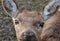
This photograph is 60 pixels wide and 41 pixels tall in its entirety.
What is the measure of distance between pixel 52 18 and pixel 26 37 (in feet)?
6.47

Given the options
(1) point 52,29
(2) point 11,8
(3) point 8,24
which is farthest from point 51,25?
(3) point 8,24

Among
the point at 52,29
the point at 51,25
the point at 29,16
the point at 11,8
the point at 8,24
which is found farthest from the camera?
the point at 8,24

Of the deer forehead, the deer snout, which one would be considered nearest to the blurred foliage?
the deer forehead

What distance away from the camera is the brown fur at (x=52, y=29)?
9422 mm

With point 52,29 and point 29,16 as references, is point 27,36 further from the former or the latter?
point 52,29

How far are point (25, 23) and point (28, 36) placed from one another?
0.66 metres

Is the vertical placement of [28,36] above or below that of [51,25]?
above

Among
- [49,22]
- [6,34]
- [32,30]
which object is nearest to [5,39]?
[6,34]

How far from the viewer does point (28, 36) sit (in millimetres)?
8336

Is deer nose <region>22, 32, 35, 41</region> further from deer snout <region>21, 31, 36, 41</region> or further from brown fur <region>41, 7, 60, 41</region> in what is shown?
brown fur <region>41, 7, 60, 41</region>

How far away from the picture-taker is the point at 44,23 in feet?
31.6

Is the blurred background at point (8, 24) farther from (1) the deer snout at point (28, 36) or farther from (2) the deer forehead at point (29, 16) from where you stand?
(1) the deer snout at point (28, 36)

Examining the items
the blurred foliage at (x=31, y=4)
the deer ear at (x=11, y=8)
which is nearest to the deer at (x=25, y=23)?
the deer ear at (x=11, y=8)

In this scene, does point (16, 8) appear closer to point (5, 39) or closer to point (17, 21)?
point (17, 21)
